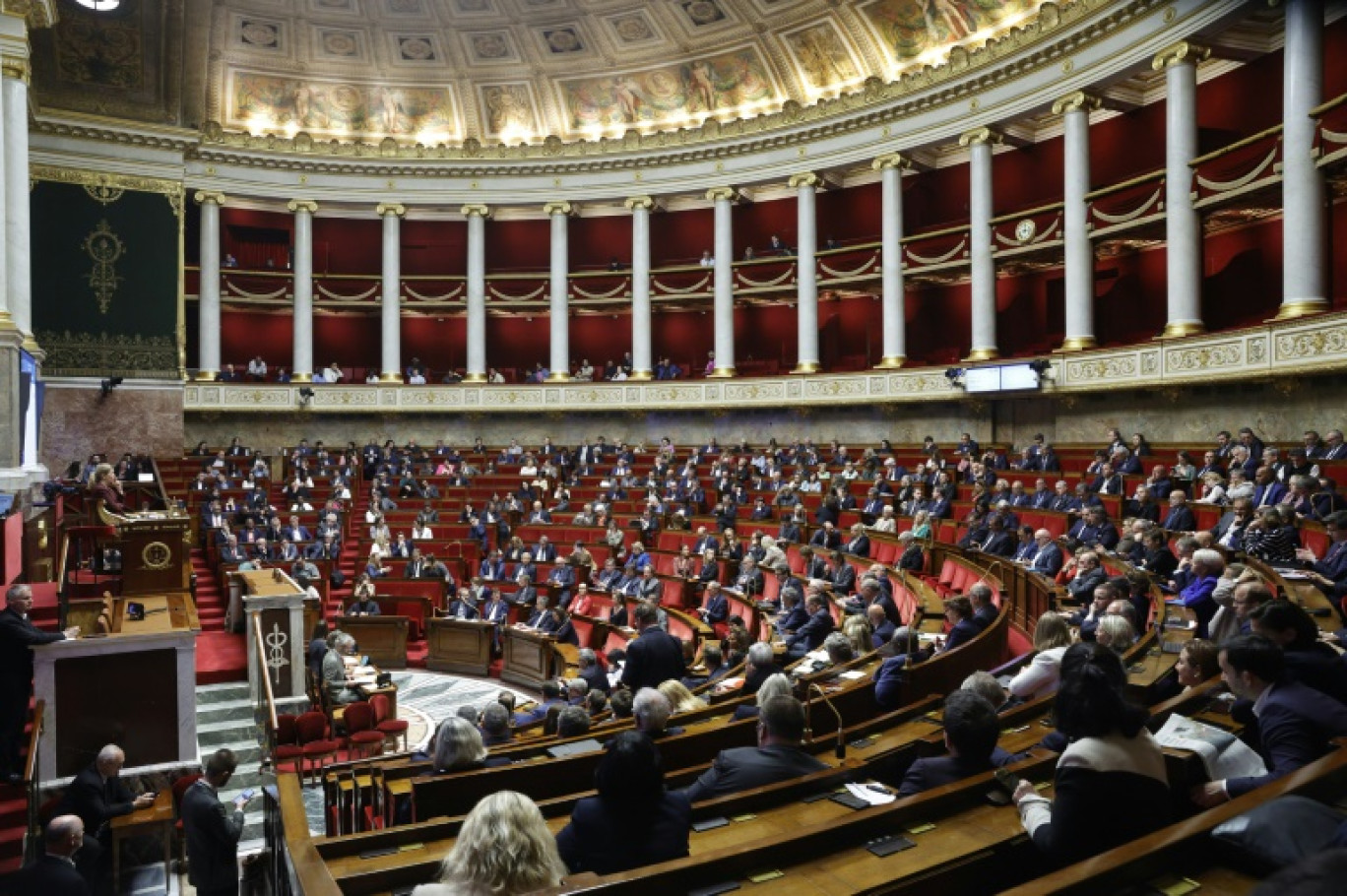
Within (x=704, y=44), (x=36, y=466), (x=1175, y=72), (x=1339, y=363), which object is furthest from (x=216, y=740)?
(x=704, y=44)

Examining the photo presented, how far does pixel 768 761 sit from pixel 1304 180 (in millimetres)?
15032

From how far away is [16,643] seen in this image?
22.6 ft

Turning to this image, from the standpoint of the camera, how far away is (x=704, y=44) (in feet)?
83.8

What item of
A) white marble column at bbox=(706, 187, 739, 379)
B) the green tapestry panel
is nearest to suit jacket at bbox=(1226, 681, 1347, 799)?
white marble column at bbox=(706, 187, 739, 379)

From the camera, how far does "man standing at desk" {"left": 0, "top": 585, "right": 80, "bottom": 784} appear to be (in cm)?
681

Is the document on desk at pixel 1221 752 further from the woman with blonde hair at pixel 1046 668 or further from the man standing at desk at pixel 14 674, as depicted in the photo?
the man standing at desk at pixel 14 674

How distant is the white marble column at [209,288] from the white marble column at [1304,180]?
2545cm

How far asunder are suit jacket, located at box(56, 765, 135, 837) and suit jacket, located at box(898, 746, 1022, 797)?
19.8 ft

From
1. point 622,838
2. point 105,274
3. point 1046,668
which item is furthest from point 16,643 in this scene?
point 105,274

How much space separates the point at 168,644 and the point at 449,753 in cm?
525

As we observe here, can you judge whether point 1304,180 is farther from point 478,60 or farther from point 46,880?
point 478,60

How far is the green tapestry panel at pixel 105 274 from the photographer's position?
73.7ft

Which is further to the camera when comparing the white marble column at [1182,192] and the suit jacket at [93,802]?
the white marble column at [1182,192]

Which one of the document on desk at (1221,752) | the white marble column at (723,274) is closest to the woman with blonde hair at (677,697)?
the document on desk at (1221,752)
